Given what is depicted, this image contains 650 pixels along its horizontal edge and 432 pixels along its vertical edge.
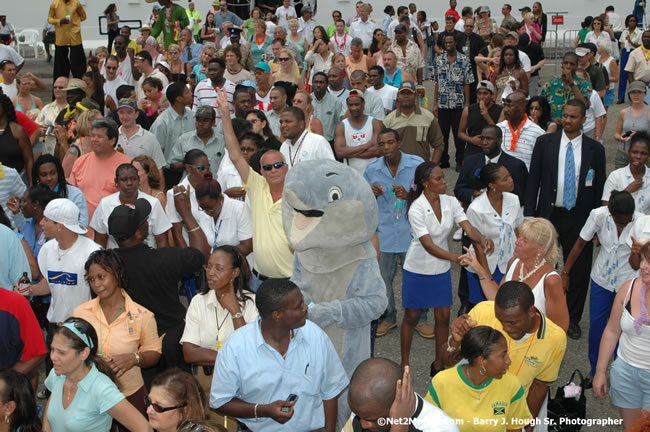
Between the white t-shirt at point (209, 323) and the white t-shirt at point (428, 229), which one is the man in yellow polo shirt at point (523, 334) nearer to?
the white t-shirt at point (209, 323)

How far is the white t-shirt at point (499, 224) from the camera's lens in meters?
6.21

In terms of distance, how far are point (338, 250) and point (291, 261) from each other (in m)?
0.97

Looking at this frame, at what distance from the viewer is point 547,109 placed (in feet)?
29.5

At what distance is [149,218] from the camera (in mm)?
5977

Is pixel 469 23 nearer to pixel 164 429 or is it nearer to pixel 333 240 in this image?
pixel 333 240

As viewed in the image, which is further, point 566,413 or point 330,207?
point 566,413

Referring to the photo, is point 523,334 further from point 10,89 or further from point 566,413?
point 10,89

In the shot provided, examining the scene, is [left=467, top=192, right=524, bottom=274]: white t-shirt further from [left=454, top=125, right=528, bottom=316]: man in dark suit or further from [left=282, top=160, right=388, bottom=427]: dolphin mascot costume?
[left=282, top=160, right=388, bottom=427]: dolphin mascot costume

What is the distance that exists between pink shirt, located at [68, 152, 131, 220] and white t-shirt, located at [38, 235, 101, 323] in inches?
66.2

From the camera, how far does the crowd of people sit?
382 centimetres

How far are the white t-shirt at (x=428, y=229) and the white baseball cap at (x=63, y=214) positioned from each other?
102 inches

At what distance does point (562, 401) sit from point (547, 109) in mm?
4959

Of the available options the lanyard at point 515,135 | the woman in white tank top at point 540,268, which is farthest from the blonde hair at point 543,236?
the lanyard at point 515,135

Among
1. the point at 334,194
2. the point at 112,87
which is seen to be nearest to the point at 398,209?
the point at 334,194
